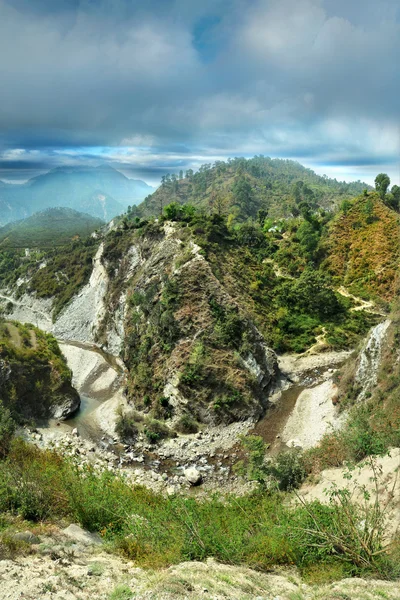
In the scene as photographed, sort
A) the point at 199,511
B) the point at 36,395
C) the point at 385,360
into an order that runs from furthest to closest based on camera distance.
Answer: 1. the point at 36,395
2. the point at 385,360
3. the point at 199,511

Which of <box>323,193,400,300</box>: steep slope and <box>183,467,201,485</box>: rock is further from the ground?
<box>323,193,400,300</box>: steep slope

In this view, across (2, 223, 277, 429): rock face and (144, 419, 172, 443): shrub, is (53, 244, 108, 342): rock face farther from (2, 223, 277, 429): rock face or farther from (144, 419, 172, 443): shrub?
(144, 419, 172, 443): shrub

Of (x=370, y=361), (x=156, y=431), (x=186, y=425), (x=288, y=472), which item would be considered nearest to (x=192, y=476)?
(x=186, y=425)

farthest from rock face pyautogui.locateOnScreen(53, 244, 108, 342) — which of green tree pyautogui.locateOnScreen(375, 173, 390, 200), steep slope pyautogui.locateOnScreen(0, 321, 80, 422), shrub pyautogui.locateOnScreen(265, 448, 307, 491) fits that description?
green tree pyautogui.locateOnScreen(375, 173, 390, 200)

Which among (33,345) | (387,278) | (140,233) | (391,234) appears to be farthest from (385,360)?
(391,234)

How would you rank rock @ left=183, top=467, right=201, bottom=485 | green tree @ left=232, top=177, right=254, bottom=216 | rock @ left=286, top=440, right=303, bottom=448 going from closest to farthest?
rock @ left=183, top=467, right=201, bottom=485 → rock @ left=286, top=440, right=303, bottom=448 → green tree @ left=232, top=177, right=254, bottom=216

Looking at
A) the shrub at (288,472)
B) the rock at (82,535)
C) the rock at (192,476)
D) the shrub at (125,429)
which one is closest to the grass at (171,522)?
the rock at (82,535)

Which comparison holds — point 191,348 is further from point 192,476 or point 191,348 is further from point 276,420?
point 192,476

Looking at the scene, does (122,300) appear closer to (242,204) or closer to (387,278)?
(387,278)
